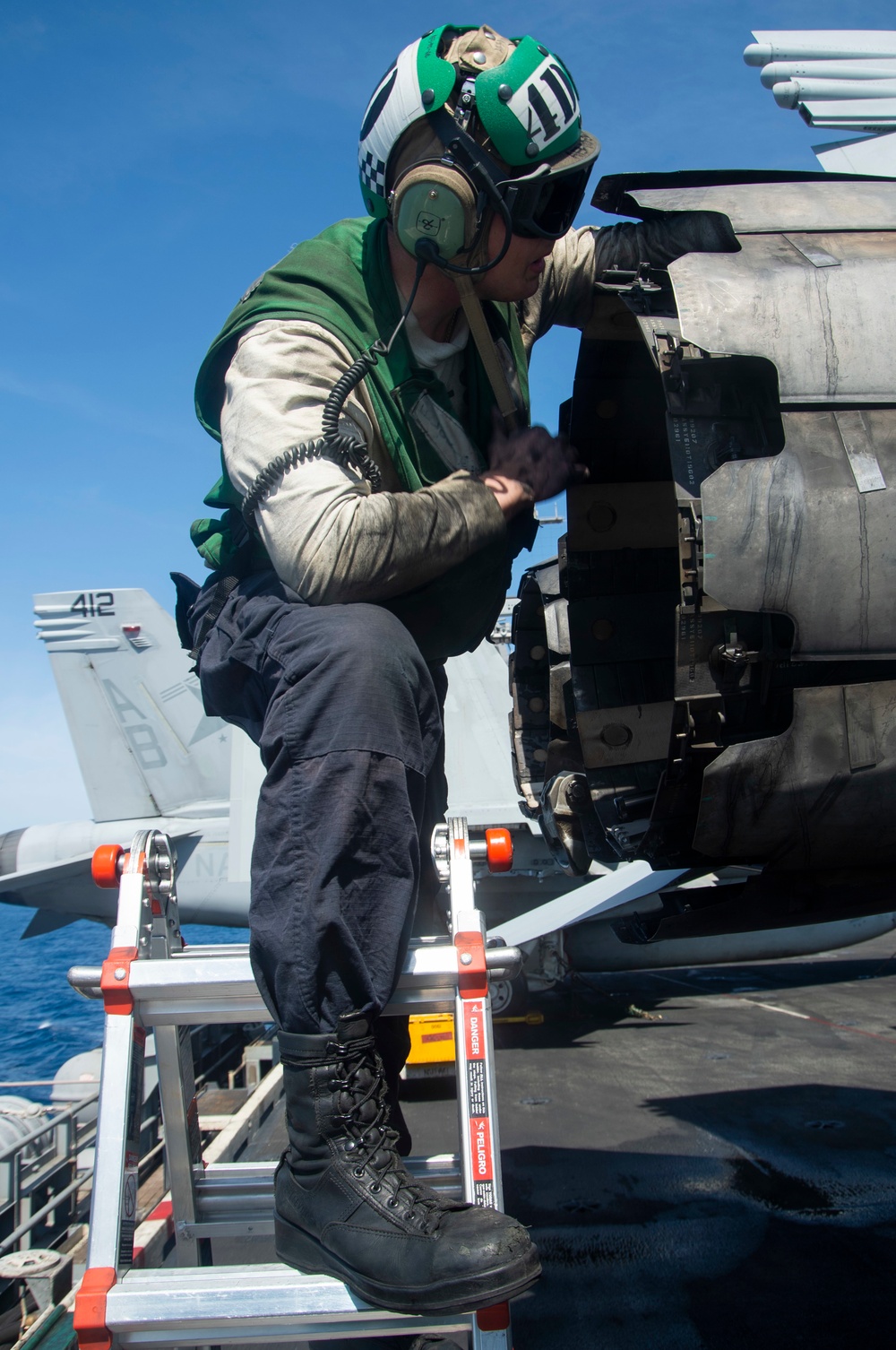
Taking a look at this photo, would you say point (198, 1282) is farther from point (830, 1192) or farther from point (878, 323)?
point (830, 1192)

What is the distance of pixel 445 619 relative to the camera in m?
2.11

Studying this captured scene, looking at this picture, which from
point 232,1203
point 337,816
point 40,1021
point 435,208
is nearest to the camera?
point 337,816

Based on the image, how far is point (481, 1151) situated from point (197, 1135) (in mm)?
922

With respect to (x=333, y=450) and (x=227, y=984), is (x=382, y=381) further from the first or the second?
(x=227, y=984)

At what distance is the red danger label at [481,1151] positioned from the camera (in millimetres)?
1519

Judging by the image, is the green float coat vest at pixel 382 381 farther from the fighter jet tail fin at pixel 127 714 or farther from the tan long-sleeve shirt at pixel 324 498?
the fighter jet tail fin at pixel 127 714

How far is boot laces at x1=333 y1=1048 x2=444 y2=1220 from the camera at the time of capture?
55.0 inches

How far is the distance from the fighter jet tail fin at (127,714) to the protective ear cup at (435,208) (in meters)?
14.8

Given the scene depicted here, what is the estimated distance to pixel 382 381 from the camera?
6.31ft

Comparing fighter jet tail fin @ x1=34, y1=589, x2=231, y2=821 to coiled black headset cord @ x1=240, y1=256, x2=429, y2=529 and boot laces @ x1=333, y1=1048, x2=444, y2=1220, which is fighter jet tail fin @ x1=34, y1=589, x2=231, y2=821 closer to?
coiled black headset cord @ x1=240, y1=256, x2=429, y2=529

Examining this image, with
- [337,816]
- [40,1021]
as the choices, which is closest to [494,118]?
[337,816]

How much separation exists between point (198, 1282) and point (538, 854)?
33.9ft

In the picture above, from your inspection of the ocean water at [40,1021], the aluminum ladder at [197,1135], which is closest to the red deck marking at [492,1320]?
the aluminum ladder at [197,1135]

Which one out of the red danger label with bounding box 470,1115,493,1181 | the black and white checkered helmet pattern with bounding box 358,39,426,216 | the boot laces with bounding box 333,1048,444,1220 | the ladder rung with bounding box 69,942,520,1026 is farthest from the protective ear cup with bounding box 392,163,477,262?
the red danger label with bounding box 470,1115,493,1181
